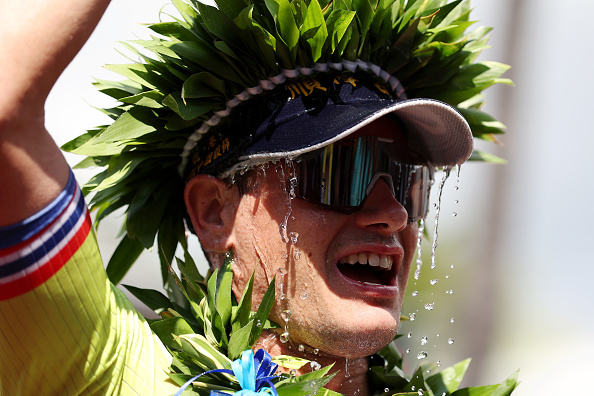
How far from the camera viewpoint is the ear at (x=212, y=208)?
2.20m

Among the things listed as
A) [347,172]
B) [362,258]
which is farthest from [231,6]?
[362,258]

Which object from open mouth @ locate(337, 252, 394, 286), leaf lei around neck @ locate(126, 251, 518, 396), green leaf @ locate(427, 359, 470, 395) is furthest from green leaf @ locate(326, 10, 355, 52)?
green leaf @ locate(427, 359, 470, 395)

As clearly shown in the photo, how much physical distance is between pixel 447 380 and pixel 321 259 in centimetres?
80

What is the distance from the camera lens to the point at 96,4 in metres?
1.34

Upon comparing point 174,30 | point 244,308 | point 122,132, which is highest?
point 174,30

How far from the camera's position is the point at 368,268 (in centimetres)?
223

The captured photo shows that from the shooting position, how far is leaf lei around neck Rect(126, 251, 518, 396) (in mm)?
1800

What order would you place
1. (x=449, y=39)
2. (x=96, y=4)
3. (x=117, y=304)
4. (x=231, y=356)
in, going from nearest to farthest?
1. (x=96, y=4)
2. (x=117, y=304)
3. (x=231, y=356)
4. (x=449, y=39)

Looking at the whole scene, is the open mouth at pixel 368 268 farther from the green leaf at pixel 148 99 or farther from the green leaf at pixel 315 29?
the green leaf at pixel 148 99

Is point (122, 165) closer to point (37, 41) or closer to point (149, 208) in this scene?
point (149, 208)

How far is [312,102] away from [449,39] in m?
0.69

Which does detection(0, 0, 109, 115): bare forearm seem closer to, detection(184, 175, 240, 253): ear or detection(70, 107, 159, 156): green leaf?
detection(70, 107, 159, 156): green leaf

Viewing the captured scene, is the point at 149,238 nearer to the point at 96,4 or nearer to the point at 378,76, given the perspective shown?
the point at 378,76

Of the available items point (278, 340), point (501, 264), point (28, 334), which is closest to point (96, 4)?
point (28, 334)
